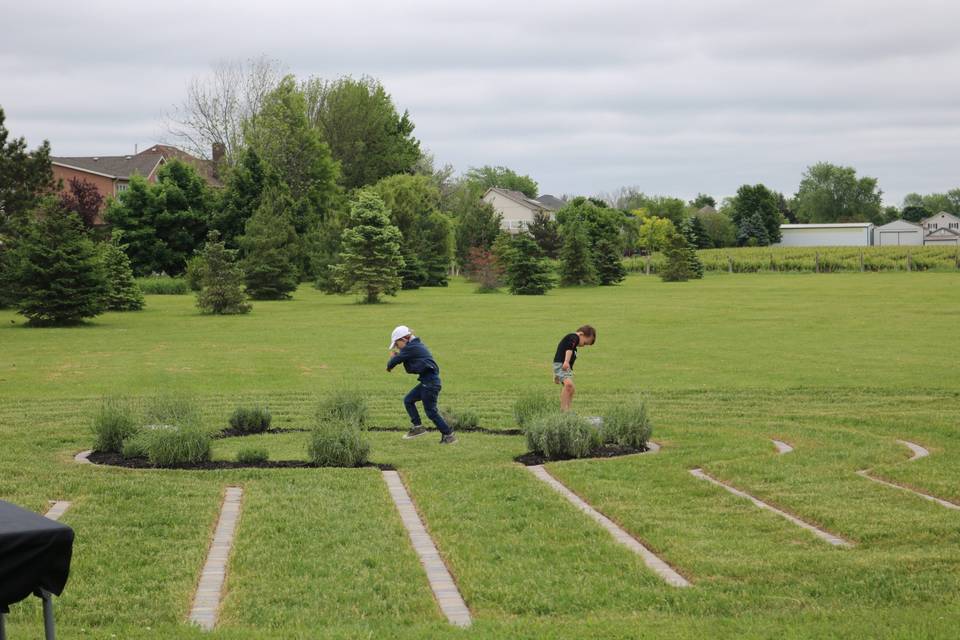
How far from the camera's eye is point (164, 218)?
62.6 m

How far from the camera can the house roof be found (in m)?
90.4

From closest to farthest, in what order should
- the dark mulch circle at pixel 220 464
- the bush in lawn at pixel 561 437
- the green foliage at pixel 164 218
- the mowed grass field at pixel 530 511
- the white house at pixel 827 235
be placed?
1. the mowed grass field at pixel 530 511
2. the dark mulch circle at pixel 220 464
3. the bush in lawn at pixel 561 437
4. the green foliage at pixel 164 218
5. the white house at pixel 827 235

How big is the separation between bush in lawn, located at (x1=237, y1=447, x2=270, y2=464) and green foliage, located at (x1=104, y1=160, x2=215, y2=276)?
51.9m

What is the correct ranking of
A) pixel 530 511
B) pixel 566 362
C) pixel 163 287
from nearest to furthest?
pixel 530 511 → pixel 566 362 → pixel 163 287

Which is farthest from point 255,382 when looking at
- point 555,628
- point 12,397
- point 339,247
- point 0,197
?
point 339,247

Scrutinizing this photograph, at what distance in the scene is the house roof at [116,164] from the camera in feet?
297

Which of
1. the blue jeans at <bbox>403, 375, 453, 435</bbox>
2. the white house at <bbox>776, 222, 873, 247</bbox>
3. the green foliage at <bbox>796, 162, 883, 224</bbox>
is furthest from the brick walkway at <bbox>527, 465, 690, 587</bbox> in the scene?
the green foliage at <bbox>796, 162, 883, 224</bbox>

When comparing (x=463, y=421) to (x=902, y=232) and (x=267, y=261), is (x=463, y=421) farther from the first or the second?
(x=902, y=232)

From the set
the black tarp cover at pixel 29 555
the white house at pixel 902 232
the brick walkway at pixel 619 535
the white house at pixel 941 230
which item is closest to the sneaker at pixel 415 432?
the brick walkway at pixel 619 535

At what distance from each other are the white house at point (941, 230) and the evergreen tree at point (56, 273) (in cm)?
12881

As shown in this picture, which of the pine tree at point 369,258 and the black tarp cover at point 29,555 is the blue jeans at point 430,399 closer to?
the black tarp cover at point 29,555

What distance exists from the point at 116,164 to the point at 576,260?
46.0 m

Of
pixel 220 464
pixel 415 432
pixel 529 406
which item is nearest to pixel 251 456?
pixel 220 464

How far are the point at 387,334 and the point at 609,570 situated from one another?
84.6 ft
